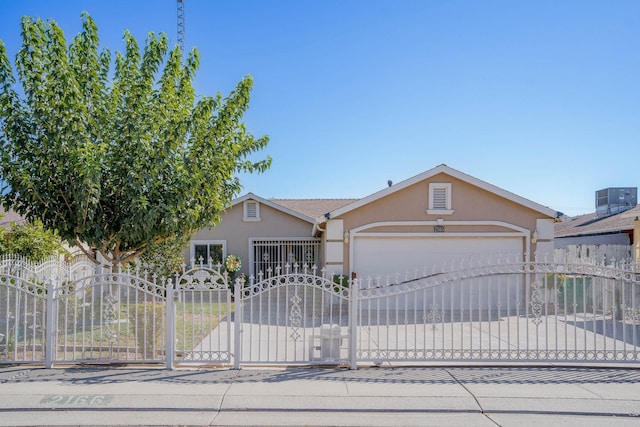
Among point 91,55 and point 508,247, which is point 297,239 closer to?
point 508,247

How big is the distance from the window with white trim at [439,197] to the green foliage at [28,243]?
13.8 metres

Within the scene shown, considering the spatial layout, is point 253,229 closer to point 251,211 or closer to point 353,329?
point 251,211

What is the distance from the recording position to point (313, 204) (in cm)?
2377

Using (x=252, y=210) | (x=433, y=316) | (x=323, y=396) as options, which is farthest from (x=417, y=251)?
(x=323, y=396)

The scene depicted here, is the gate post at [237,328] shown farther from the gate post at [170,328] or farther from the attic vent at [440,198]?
the attic vent at [440,198]

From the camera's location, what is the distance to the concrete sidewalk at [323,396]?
18.5 feet

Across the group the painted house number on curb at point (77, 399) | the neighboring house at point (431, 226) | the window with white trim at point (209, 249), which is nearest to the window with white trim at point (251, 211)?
the window with white trim at point (209, 249)

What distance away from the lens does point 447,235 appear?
14.6 meters

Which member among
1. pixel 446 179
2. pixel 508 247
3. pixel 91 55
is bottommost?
pixel 508 247

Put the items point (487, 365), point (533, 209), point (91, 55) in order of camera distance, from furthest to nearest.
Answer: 1. point (533, 209)
2. point (91, 55)
3. point (487, 365)

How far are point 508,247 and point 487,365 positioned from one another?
Answer: 25.9ft

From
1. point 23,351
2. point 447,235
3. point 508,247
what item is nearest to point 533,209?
point 508,247

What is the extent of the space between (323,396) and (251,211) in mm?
14503

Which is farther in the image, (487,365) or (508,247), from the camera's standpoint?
(508,247)
